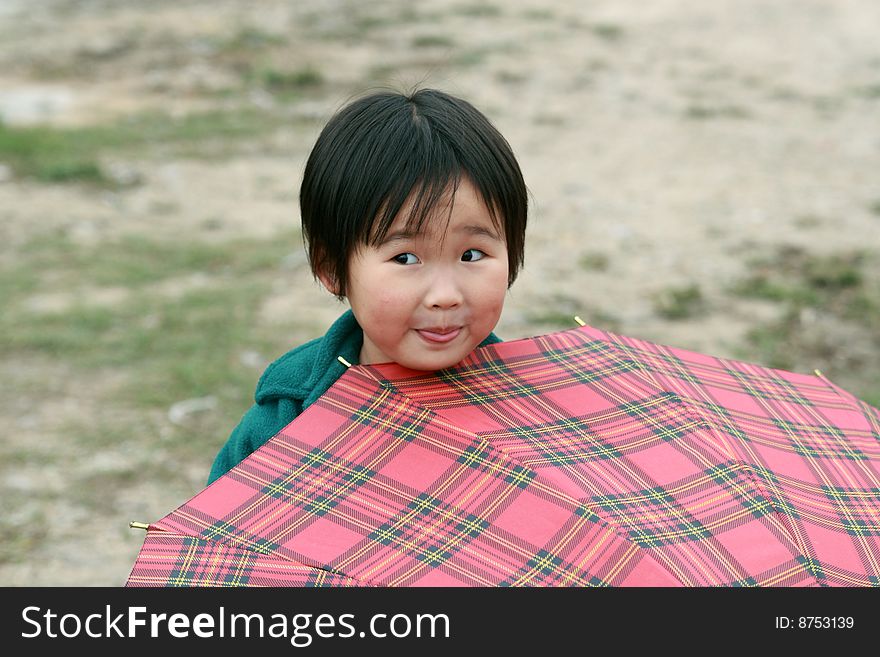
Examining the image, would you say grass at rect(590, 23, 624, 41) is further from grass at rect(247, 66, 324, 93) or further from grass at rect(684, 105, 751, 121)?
grass at rect(247, 66, 324, 93)

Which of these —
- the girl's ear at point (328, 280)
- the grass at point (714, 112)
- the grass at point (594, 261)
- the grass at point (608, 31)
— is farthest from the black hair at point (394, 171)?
the grass at point (608, 31)

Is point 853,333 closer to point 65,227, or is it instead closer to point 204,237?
point 204,237

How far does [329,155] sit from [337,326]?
39 cm

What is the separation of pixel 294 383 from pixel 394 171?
0.52 meters

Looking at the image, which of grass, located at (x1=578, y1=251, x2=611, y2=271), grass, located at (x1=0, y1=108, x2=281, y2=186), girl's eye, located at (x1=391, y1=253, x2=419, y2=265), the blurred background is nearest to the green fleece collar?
girl's eye, located at (x1=391, y1=253, x2=419, y2=265)

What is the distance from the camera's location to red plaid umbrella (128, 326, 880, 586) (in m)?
1.69

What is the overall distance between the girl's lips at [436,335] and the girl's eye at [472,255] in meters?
0.12

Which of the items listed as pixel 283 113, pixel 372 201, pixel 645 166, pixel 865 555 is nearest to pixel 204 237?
pixel 283 113

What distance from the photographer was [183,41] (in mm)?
9398

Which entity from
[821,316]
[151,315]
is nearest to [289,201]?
[151,315]

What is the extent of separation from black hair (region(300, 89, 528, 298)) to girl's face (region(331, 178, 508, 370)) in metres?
0.03

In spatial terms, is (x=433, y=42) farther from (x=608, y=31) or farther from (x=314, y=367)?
(x=314, y=367)

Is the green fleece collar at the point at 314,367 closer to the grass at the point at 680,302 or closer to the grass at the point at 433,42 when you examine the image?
the grass at the point at 680,302

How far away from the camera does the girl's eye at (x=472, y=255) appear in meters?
1.94
